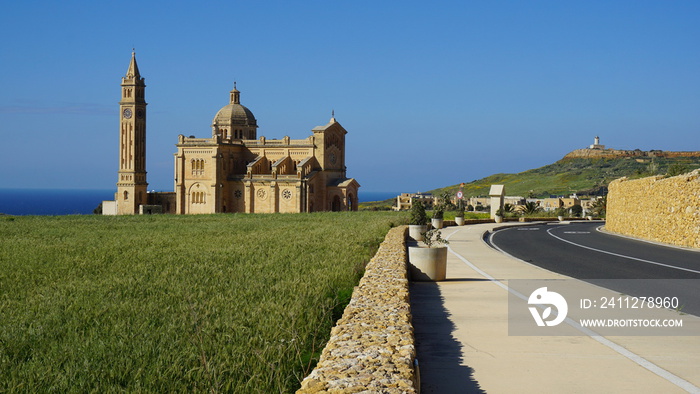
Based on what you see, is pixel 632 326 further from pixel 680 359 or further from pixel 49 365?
pixel 49 365

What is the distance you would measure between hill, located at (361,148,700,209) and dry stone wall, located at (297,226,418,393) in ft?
406

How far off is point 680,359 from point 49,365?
6374mm

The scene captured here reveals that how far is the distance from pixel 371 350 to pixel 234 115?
77.2 metres

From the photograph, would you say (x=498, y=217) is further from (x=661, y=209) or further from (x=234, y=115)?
(x=234, y=115)

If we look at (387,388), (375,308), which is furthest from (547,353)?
(387,388)

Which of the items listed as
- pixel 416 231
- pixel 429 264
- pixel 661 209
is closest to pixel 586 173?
pixel 661 209

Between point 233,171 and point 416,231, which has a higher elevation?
point 233,171

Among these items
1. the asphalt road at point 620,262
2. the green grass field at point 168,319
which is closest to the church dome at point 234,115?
the asphalt road at point 620,262

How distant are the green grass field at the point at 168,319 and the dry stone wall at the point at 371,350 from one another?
38 centimetres

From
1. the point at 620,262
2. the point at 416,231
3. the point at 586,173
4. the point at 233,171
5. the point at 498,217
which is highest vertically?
the point at 586,173

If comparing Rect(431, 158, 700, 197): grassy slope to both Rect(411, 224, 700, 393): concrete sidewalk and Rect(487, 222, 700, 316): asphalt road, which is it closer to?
Rect(487, 222, 700, 316): asphalt road

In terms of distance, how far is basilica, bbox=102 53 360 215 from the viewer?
71500 millimetres

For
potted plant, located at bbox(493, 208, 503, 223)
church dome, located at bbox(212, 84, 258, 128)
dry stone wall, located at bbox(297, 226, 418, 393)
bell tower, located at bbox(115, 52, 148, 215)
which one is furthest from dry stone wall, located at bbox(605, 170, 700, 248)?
bell tower, located at bbox(115, 52, 148, 215)

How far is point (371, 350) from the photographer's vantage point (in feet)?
18.7
